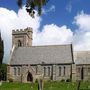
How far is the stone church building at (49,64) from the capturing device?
259 feet

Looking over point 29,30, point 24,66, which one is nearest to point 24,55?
point 24,66

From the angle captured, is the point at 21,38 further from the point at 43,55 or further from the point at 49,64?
the point at 49,64

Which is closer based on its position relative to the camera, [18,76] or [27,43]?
[18,76]

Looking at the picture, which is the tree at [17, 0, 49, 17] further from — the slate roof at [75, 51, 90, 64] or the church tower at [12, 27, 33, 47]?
the church tower at [12, 27, 33, 47]

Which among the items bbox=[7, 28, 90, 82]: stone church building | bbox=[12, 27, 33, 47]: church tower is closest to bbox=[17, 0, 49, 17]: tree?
bbox=[7, 28, 90, 82]: stone church building

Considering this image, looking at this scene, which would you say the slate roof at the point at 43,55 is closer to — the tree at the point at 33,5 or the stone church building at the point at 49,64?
the stone church building at the point at 49,64

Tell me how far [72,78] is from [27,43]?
19336 millimetres

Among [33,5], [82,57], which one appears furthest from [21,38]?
[33,5]

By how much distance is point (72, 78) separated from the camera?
256 ft

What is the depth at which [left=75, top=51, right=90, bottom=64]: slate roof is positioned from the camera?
260 feet

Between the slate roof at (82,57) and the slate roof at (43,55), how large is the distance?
2.11 meters

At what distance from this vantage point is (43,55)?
81875 millimetres

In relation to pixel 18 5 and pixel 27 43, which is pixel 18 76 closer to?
pixel 27 43

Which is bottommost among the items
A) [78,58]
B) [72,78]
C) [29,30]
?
[72,78]
